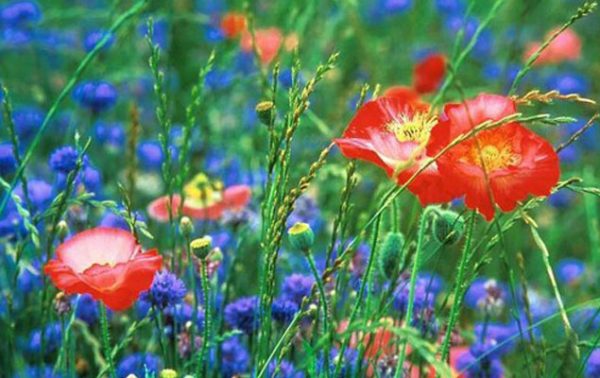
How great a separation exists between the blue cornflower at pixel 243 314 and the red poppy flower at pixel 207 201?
0.23m

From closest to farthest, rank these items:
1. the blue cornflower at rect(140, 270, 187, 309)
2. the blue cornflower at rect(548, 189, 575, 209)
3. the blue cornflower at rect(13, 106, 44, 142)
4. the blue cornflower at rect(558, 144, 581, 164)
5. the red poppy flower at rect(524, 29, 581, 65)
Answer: the blue cornflower at rect(140, 270, 187, 309) → the blue cornflower at rect(13, 106, 44, 142) → the blue cornflower at rect(548, 189, 575, 209) → the blue cornflower at rect(558, 144, 581, 164) → the red poppy flower at rect(524, 29, 581, 65)

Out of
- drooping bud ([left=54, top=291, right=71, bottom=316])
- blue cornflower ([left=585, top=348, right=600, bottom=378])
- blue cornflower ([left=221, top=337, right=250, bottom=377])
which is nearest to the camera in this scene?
drooping bud ([left=54, top=291, right=71, bottom=316])

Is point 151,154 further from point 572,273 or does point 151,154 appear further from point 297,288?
point 297,288

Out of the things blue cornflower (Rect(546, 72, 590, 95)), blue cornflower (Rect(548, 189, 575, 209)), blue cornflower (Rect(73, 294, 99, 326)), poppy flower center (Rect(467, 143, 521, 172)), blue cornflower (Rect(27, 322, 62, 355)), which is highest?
blue cornflower (Rect(546, 72, 590, 95))

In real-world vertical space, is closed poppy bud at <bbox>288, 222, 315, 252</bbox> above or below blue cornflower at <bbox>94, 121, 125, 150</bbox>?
below

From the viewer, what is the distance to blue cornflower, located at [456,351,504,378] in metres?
1.53

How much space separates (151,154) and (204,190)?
0.75 m

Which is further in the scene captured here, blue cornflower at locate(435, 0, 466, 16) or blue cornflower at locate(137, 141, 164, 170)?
blue cornflower at locate(435, 0, 466, 16)

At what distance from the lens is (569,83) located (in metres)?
3.12

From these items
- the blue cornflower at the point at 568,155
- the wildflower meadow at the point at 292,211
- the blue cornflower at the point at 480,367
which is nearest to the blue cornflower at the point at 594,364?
the wildflower meadow at the point at 292,211

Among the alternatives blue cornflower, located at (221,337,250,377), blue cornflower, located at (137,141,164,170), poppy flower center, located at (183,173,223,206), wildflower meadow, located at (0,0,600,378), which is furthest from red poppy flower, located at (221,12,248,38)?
blue cornflower, located at (221,337,250,377)

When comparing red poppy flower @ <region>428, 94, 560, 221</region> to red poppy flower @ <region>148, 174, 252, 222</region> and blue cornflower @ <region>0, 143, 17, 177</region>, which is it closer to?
red poppy flower @ <region>148, 174, 252, 222</region>

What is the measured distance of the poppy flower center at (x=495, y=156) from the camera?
1082mm

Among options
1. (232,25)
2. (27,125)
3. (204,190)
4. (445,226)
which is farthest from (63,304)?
(232,25)
